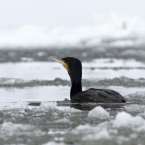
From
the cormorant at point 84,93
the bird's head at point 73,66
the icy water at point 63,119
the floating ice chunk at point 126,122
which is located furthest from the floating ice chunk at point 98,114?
the bird's head at point 73,66

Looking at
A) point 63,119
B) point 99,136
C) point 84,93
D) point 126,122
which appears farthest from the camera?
point 84,93

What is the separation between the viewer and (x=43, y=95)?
47.6 feet

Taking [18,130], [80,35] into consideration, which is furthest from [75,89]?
[80,35]

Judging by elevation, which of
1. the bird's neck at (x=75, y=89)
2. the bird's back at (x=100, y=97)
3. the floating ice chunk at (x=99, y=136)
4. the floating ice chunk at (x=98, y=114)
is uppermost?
the bird's neck at (x=75, y=89)

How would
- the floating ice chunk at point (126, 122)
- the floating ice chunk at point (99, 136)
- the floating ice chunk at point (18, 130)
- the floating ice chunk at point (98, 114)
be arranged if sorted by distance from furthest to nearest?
1. the floating ice chunk at point (98, 114)
2. the floating ice chunk at point (126, 122)
3. the floating ice chunk at point (18, 130)
4. the floating ice chunk at point (99, 136)

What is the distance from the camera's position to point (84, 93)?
40.2ft

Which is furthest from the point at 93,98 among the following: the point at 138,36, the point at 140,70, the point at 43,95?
the point at 138,36

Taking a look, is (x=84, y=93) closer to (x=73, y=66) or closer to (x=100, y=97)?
(x=100, y=97)

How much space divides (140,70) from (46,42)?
23.2 m

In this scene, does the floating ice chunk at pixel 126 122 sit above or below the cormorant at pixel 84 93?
below

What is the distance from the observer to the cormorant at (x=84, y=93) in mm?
11898

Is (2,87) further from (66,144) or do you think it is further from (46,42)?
(46,42)

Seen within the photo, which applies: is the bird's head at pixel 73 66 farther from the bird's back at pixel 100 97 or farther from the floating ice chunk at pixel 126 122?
the floating ice chunk at pixel 126 122

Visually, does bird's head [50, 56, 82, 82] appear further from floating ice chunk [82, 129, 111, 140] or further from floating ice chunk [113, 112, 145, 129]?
floating ice chunk [82, 129, 111, 140]
